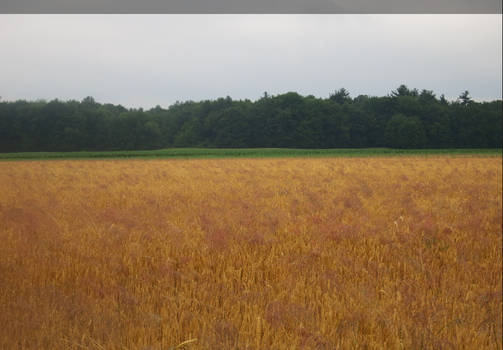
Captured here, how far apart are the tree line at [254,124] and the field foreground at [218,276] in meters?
0.36

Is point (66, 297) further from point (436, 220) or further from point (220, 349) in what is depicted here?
point (436, 220)

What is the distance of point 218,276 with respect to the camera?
394 cm

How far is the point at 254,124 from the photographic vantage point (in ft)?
15.5

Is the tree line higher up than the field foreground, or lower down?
higher up

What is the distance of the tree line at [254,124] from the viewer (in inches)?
96.3

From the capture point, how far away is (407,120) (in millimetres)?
5371

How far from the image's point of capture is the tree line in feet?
8.03

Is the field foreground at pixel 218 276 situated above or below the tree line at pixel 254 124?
below

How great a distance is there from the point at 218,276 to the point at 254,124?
201cm

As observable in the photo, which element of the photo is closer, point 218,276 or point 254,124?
point 218,276

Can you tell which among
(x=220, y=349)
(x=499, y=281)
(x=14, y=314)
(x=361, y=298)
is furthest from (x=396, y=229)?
(x=14, y=314)

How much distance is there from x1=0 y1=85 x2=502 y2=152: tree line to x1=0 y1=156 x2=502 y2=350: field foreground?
356 millimetres

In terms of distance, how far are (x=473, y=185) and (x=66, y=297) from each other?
1424 centimetres

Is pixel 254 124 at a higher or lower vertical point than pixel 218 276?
higher
